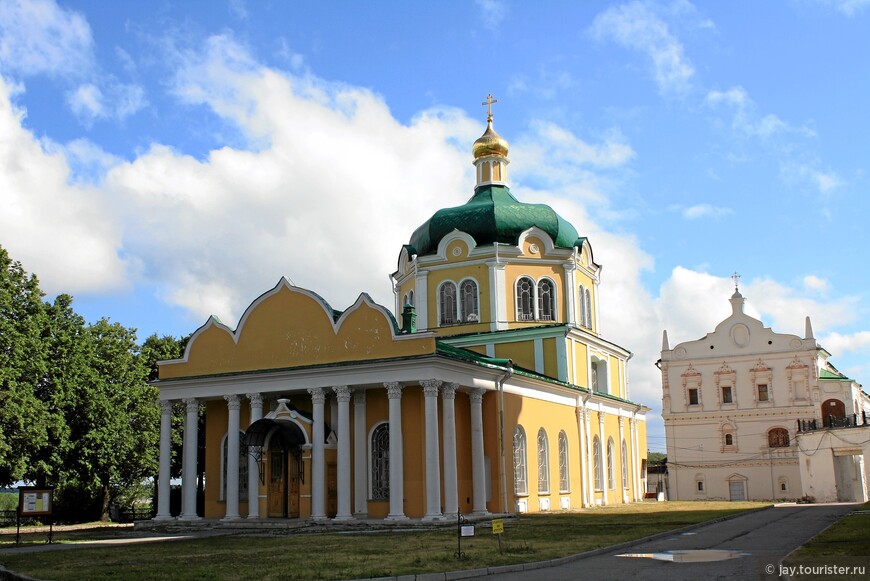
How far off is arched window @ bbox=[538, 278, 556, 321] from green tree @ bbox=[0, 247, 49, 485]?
19884 mm

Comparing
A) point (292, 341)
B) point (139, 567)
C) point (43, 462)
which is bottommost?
point (139, 567)

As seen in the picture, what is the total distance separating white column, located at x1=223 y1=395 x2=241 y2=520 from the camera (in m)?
30.0

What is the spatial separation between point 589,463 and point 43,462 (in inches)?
863

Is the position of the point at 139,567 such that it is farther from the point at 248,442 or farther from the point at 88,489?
the point at 88,489

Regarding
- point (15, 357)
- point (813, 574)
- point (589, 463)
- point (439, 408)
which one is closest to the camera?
point (813, 574)

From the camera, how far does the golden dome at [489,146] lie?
4147 centimetres

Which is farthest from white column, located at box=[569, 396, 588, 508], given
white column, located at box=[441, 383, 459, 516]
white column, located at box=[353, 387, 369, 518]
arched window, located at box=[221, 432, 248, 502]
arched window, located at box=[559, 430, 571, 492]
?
arched window, located at box=[221, 432, 248, 502]

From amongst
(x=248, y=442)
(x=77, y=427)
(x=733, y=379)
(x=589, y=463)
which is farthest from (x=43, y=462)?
(x=733, y=379)

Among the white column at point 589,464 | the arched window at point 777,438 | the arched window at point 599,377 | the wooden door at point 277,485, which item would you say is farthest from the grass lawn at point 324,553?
the arched window at point 777,438

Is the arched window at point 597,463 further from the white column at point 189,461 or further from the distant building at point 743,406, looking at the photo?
the white column at point 189,461

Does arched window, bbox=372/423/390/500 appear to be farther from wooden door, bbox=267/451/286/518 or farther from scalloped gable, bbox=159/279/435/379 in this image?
wooden door, bbox=267/451/286/518

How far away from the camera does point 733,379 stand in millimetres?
51500

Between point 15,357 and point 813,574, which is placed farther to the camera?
point 15,357

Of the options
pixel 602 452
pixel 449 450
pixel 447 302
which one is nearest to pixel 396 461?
pixel 449 450
